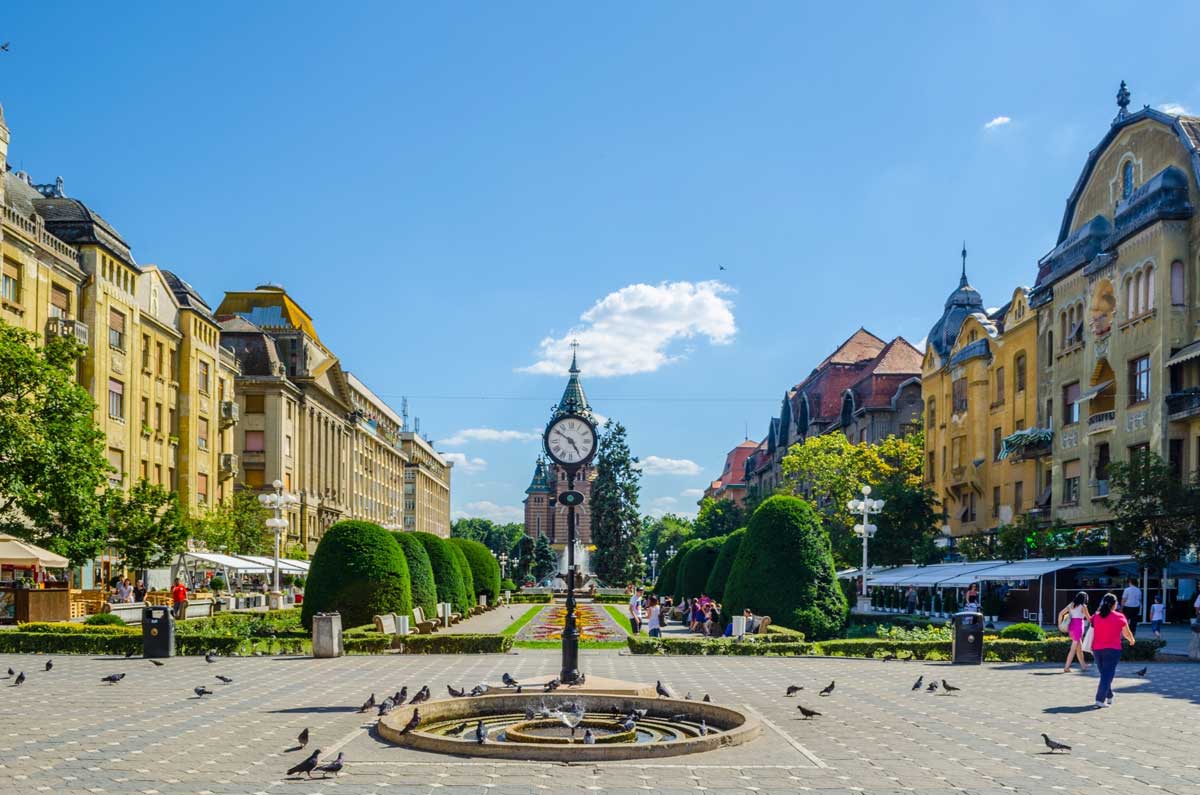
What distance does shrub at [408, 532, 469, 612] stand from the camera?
41.7 meters

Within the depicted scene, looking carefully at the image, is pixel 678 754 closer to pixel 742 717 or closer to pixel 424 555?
pixel 742 717

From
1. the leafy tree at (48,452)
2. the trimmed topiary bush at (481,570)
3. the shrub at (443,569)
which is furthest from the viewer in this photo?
the trimmed topiary bush at (481,570)

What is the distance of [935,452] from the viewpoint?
6469cm

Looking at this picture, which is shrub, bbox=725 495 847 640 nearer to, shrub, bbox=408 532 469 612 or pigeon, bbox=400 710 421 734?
Answer: shrub, bbox=408 532 469 612

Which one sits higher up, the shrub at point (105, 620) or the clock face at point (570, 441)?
the clock face at point (570, 441)

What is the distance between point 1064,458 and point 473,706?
3763cm

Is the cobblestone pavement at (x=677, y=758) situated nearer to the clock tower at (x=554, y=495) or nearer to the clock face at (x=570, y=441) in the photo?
the clock face at (x=570, y=441)

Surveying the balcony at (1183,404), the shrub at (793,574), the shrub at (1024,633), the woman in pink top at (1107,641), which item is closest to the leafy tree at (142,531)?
the shrub at (793,574)

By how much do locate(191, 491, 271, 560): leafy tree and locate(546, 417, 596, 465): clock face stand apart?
40307mm

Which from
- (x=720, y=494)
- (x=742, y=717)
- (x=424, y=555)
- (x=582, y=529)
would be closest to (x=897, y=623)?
(x=424, y=555)

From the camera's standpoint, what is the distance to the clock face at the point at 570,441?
18953 millimetres

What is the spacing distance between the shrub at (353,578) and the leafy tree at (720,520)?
67.8 meters

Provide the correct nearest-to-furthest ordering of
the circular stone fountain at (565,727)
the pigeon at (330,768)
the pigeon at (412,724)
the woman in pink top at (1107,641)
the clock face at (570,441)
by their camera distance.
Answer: the pigeon at (330,768) < the circular stone fountain at (565,727) < the pigeon at (412,724) < the woman in pink top at (1107,641) < the clock face at (570,441)

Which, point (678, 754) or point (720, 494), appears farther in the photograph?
point (720, 494)
